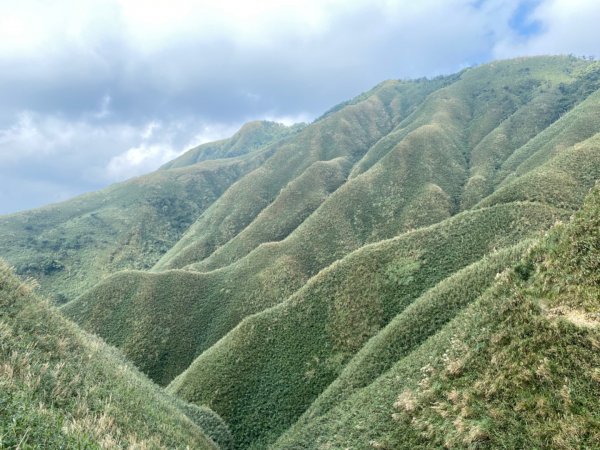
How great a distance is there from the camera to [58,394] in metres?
14.3

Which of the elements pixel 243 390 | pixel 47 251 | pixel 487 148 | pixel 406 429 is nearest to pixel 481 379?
pixel 406 429

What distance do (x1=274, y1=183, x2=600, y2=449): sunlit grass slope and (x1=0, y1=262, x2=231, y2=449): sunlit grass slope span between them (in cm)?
1219

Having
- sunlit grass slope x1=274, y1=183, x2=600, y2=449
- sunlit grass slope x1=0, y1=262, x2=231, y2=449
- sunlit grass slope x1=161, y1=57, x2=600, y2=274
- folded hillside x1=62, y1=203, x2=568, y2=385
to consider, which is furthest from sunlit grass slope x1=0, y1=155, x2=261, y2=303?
sunlit grass slope x1=274, y1=183, x2=600, y2=449

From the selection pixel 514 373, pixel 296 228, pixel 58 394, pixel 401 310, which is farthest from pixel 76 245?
pixel 514 373

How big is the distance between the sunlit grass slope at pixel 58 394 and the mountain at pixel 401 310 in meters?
12.7

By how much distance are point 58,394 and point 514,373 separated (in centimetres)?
1900

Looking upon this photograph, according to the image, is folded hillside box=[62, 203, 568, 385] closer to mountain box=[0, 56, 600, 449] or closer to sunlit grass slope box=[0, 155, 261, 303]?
mountain box=[0, 56, 600, 449]

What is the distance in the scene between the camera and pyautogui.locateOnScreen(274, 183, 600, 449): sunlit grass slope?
13820 mm

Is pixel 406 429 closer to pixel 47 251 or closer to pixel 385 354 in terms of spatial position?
pixel 385 354

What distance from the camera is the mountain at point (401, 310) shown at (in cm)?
1616

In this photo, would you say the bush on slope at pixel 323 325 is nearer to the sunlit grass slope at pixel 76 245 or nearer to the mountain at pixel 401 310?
the mountain at pixel 401 310

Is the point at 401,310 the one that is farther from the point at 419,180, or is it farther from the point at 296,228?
the point at 419,180

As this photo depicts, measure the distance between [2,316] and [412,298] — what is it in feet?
127

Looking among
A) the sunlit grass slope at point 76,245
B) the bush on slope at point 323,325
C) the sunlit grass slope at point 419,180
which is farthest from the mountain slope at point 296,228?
the sunlit grass slope at point 76,245
